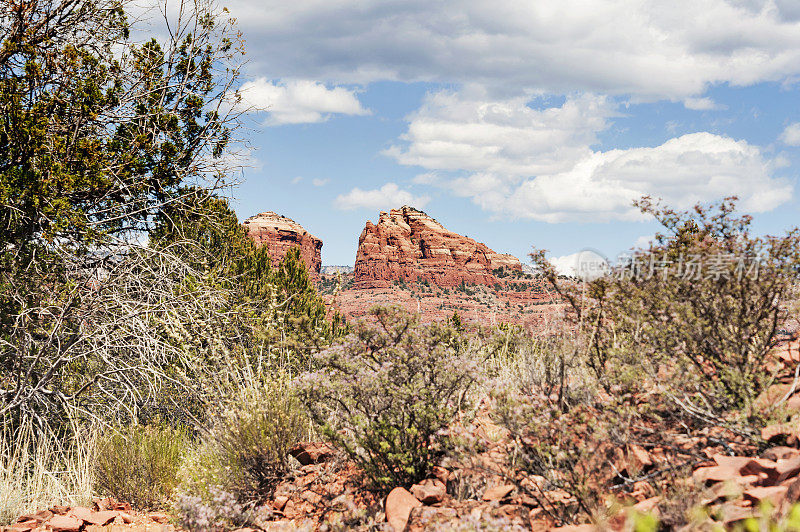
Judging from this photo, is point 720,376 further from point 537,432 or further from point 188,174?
point 188,174

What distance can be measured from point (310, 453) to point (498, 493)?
218 cm

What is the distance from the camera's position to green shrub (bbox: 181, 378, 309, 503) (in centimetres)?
503

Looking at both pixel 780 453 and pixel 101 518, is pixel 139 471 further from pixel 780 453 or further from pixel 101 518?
pixel 780 453

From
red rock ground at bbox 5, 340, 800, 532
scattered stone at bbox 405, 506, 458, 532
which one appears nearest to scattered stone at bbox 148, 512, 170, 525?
red rock ground at bbox 5, 340, 800, 532

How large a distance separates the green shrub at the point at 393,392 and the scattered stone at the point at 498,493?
455 mm

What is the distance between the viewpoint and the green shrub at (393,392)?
4309 millimetres

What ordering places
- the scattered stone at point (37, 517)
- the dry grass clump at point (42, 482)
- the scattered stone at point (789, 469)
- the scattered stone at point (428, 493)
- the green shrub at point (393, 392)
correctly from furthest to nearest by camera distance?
the dry grass clump at point (42, 482) < the scattered stone at point (37, 517) < the green shrub at point (393, 392) < the scattered stone at point (428, 493) < the scattered stone at point (789, 469)

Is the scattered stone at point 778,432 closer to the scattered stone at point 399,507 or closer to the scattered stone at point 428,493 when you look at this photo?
the scattered stone at point 428,493

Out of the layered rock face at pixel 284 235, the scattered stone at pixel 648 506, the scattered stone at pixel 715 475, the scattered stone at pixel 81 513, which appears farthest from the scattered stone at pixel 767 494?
the layered rock face at pixel 284 235

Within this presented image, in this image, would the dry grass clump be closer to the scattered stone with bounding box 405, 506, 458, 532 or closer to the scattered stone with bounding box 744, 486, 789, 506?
the scattered stone with bounding box 405, 506, 458, 532

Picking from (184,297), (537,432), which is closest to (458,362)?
(537,432)

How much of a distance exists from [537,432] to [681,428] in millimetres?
Result: 1360

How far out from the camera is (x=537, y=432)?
142 inches

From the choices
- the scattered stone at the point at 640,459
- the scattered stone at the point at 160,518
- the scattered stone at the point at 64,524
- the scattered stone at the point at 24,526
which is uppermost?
the scattered stone at the point at 640,459
